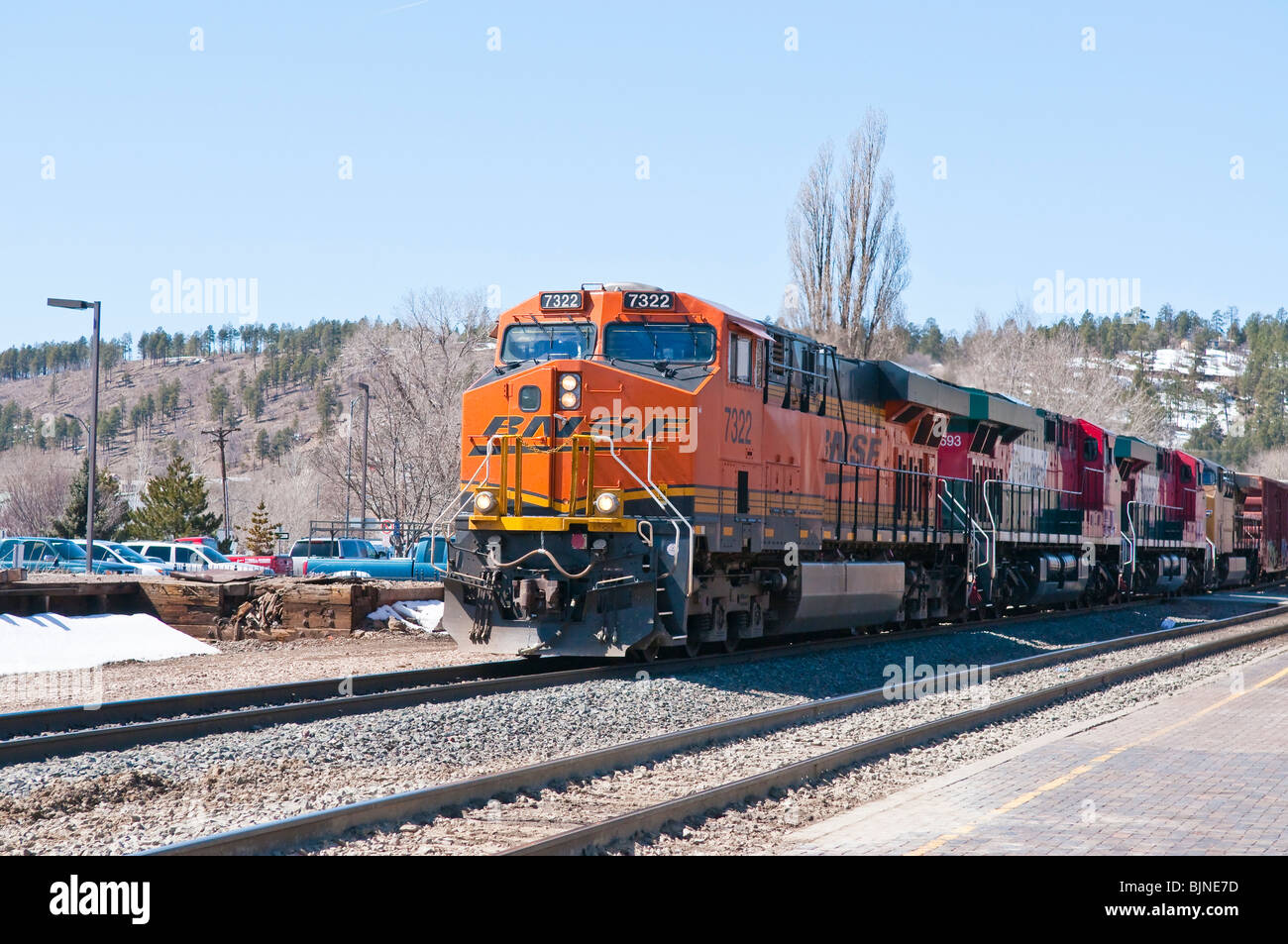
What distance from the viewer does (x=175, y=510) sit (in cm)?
5625

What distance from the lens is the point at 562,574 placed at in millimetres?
13430

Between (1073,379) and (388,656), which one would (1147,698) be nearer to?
(388,656)

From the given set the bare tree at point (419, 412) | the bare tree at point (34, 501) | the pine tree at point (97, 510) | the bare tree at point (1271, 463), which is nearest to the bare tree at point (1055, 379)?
the bare tree at point (419, 412)

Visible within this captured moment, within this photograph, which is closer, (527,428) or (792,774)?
(792,774)

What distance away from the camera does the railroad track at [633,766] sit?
20.5 feet

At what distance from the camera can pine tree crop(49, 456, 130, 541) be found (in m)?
51.7

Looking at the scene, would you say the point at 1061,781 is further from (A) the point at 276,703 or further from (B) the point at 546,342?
(B) the point at 546,342

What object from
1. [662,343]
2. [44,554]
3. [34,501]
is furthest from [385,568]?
[34,501]

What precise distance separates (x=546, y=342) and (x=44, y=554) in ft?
86.5

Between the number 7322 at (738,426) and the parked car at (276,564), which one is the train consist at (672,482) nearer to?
the number 7322 at (738,426)

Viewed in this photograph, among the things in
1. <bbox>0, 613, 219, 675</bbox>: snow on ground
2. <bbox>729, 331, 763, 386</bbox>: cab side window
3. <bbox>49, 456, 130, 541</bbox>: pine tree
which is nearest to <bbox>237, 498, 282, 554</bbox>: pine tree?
<bbox>49, 456, 130, 541</bbox>: pine tree
